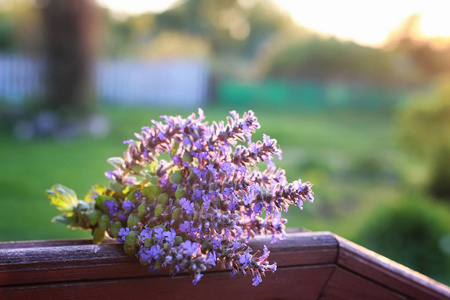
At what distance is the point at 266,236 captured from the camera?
39.7 inches

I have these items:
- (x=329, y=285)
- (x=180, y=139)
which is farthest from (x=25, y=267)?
(x=329, y=285)

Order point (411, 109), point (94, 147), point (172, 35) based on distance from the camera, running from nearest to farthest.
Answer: point (411, 109), point (94, 147), point (172, 35)

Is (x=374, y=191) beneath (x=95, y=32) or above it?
beneath

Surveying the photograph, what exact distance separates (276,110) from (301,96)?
108 cm

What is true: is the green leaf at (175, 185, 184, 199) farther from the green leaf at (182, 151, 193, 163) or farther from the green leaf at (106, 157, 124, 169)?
the green leaf at (106, 157, 124, 169)

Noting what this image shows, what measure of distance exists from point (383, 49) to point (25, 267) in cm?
1306

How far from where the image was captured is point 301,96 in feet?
40.6

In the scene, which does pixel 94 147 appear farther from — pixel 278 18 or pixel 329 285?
pixel 278 18

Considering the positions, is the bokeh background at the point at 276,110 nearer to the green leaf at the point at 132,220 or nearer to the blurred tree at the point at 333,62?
the blurred tree at the point at 333,62

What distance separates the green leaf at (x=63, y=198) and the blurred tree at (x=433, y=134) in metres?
4.66

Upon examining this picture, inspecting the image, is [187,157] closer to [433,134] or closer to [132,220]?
[132,220]

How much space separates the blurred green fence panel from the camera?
12.2m

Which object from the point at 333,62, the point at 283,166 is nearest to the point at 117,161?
the point at 283,166

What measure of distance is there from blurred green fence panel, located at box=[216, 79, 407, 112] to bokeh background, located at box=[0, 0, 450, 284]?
0.10 ft
